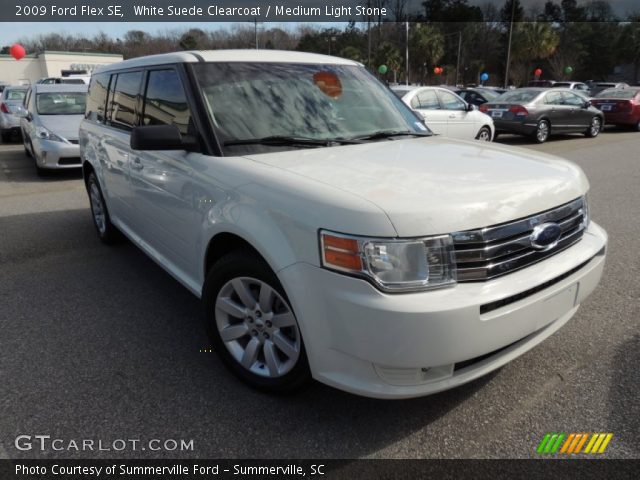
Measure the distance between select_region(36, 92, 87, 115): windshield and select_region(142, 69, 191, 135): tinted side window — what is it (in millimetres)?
7408

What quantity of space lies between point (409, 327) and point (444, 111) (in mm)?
10204

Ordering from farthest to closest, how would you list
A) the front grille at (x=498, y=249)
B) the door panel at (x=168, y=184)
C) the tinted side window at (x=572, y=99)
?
the tinted side window at (x=572, y=99) → the door panel at (x=168, y=184) → the front grille at (x=498, y=249)

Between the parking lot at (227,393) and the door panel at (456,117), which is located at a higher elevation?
the door panel at (456,117)

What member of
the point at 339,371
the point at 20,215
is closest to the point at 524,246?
the point at 339,371

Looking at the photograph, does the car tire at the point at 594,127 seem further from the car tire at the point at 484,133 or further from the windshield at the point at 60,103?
the windshield at the point at 60,103

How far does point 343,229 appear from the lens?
2018 millimetres

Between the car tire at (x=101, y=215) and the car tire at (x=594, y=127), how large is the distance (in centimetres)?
1528

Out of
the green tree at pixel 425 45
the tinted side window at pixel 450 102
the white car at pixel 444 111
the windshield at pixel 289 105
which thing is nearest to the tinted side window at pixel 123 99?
the windshield at pixel 289 105

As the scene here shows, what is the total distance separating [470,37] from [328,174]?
262 ft

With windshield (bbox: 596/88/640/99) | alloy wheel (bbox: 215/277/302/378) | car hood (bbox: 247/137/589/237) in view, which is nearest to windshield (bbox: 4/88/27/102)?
alloy wheel (bbox: 215/277/302/378)

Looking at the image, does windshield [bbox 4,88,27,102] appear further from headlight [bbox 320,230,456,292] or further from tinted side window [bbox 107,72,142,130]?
headlight [bbox 320,230,456,292]

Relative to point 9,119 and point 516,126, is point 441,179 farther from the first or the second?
point 9,119

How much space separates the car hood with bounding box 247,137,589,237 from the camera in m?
2.05

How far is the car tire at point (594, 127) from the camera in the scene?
15552 millimetres
